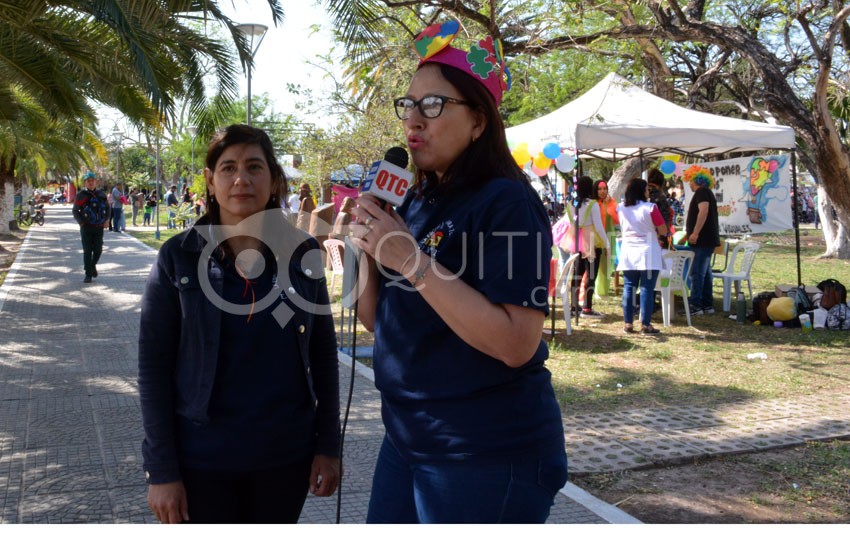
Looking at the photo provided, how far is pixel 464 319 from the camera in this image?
5.44ft

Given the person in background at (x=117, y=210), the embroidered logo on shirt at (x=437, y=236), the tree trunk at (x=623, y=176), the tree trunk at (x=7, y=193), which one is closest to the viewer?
the embroidered logo on shirt at (x=437, y=236)

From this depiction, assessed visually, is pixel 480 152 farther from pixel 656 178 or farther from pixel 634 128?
Result: pixel 656 178

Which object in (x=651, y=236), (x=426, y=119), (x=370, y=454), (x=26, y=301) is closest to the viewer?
(x=426, y=119)

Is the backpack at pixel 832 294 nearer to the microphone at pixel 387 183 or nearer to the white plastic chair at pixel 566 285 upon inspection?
the white plastic chair at pixel 566 285

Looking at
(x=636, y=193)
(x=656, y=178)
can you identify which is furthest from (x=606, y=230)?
(x=636, y=193)

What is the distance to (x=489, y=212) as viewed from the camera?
175 centimetres

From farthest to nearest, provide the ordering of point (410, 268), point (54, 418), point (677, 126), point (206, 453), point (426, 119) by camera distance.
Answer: point (677, 126)
point (54, 418)
point (206, 453)
point (426, 119)
point (410, 268)

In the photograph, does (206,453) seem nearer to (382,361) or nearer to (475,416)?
(382,361)

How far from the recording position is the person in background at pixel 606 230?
1135 centimetres

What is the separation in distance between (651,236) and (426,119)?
8181 mm

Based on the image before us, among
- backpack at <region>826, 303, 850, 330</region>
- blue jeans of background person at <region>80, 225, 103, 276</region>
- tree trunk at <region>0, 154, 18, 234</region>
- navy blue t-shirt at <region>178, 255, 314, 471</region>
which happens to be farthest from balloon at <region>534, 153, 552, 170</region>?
tree trunk at <region>0, 154, 18, 234</region>

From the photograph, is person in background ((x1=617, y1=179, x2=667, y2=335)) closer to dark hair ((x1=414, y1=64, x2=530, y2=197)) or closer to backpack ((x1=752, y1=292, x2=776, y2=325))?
backpack ((x1=752, y1=292, x2=776, y2=325))

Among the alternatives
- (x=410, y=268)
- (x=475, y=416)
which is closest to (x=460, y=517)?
(x=475, y=416)

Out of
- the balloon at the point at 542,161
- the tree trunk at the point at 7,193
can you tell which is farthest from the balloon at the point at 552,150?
the tree trunk at the point at 7,193
